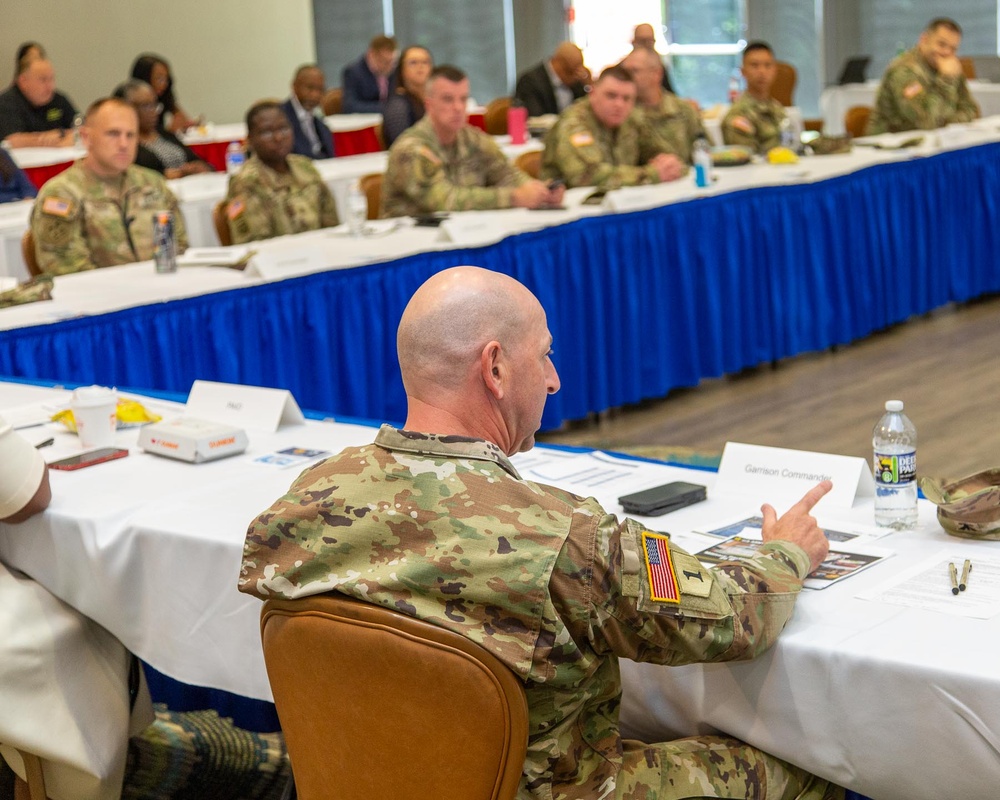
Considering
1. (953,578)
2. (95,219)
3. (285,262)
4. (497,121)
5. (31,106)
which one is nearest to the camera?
(953,578)

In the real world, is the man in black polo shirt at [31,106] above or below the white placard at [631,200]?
above

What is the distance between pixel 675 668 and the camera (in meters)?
1.55

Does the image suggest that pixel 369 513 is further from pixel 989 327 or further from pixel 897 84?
pixel 897 84

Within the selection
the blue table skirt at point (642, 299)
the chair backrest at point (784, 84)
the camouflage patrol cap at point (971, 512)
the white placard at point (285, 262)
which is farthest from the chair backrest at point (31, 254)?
the chair backrest at point (784, 84)

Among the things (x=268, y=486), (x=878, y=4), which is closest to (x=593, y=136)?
(x=268, y=486)

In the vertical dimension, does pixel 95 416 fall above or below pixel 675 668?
above

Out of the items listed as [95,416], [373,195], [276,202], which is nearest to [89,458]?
[95,416]

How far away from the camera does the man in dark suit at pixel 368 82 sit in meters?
10.1

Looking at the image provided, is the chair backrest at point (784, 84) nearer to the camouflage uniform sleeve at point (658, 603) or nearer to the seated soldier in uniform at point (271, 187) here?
the seated soldier in uniform at point (271, 187)

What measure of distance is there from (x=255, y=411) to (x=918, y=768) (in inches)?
55.8

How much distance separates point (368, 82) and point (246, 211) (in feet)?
18.5

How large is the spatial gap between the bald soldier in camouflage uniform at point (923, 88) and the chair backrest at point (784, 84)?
3.85 meters

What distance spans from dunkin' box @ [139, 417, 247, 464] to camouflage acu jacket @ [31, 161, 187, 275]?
7.63 feet

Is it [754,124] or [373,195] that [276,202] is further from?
[754,124]
